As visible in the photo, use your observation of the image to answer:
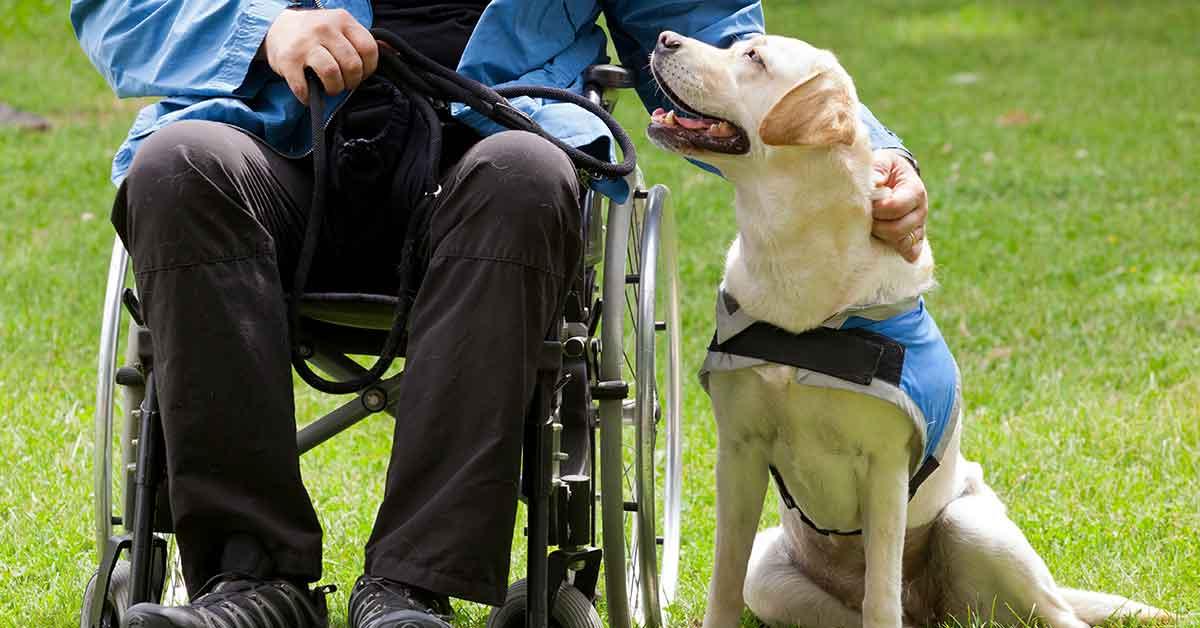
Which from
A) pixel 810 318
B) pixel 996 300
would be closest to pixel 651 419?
pixel 810 318

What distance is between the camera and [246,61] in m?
2.54

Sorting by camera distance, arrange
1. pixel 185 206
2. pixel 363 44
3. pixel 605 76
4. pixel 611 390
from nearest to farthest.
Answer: pixel 185 206
pixel 363 44
pixel 611 390
pixel 605 76

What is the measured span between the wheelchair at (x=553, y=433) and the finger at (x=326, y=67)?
1.16ft

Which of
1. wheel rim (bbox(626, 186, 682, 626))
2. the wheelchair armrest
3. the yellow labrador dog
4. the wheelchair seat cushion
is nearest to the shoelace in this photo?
the wheelchair seat cushion

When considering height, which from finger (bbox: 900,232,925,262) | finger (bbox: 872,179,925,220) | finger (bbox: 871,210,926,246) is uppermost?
finger (bbox: 872,179,925,220)

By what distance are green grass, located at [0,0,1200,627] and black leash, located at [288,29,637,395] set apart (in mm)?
864

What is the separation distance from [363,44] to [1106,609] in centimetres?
170

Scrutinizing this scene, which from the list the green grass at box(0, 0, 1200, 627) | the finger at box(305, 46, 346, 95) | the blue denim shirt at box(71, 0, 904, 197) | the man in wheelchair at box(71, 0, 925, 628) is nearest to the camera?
the man in wheelchair at box(71, 0, 925, 628)

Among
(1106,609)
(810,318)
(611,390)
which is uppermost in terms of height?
(810,318)

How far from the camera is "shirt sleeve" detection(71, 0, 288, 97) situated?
2553 millimetres

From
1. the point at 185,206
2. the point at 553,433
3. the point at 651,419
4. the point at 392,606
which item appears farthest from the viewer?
the point at 651,419

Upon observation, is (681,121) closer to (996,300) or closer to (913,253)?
(913,253)

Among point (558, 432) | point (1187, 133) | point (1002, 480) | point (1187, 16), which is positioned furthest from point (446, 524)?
point (1187, 16)

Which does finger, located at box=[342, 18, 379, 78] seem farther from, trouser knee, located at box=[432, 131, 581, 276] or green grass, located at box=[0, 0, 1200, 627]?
green grass, located at box=[0, 0, 1200, 627]
